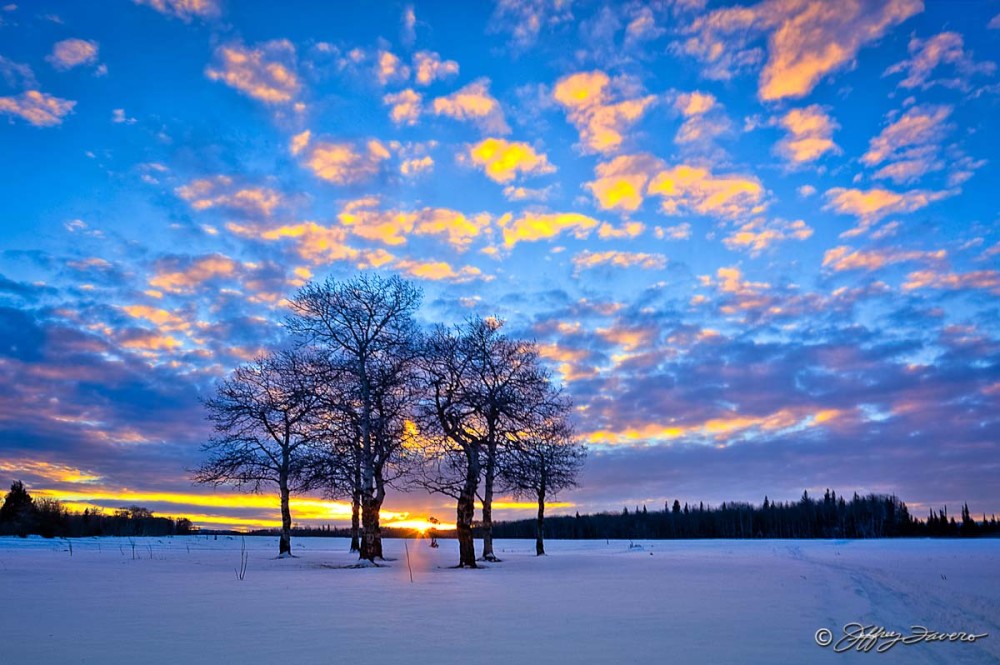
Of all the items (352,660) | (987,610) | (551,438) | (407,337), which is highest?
(407,337)

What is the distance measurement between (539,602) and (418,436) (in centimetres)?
1935

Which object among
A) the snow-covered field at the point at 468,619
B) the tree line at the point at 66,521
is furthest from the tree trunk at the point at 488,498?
the tree line at the point at 66,521

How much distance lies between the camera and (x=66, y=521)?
96938mm

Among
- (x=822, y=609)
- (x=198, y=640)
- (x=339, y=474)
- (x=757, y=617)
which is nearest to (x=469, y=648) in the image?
(x=198, y=640)

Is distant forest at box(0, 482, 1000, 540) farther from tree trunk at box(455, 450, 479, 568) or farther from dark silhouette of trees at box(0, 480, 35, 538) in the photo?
tree trunk at box(455, 450, 479, 568)

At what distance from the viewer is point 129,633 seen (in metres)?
10.7

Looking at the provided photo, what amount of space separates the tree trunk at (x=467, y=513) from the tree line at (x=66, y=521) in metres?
73.6

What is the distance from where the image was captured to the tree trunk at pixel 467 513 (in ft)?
103

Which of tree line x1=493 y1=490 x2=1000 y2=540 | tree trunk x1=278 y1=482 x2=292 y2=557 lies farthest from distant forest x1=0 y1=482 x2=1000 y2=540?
tree trunk x1=278 y1=482 x2=292 y2=557

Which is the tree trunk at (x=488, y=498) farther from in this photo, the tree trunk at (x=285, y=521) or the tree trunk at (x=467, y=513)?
the tree trunk at (x=285, y=521)

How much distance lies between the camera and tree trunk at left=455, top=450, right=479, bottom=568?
31484mm

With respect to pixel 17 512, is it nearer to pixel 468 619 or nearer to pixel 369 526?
pixel 369 526

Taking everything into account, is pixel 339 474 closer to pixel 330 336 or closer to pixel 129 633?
pixel 330 336

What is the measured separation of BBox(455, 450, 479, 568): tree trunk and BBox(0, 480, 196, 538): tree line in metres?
73.6
